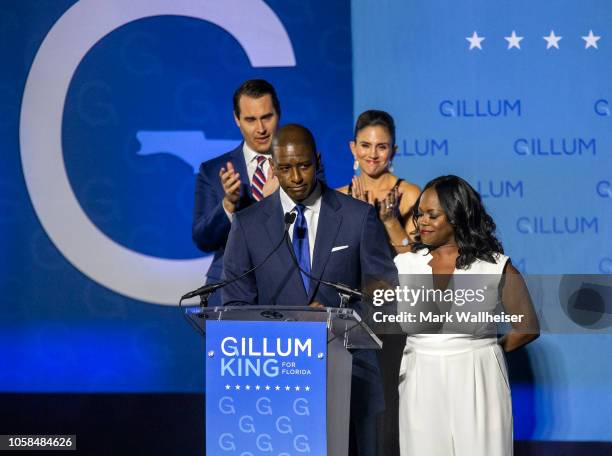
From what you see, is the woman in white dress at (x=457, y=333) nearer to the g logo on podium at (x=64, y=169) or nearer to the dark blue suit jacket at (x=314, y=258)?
the dark blue suit jacket at (x=314, y=258)

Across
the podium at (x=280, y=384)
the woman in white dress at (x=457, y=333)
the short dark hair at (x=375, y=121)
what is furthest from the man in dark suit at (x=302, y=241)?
the short dark hair at (x=375, y=121)

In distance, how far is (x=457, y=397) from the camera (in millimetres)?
4395

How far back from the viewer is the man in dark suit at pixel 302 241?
4535mm

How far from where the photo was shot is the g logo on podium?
5914 mm

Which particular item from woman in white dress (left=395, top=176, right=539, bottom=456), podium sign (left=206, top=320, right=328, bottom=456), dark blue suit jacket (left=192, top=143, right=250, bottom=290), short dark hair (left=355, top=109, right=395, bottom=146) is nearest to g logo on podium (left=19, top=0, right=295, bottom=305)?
dark blue suit jacket (left=192, top=143, right=250, bottom=290)

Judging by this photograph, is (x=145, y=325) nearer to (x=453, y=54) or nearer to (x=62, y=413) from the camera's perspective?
(x=62, y=413)

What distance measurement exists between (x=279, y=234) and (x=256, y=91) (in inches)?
56.2

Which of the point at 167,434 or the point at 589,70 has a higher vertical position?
the point at 589,70

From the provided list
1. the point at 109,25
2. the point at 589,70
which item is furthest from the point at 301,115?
the point at 589,70

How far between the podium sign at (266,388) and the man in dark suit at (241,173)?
1750mm

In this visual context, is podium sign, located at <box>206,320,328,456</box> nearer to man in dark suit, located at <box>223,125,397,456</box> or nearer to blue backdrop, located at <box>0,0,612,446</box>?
man in dark suit, located at <box>223,125,397,456</box>

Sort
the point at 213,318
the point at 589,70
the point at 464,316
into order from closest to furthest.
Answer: the point at 213,318 → the point at 464,316 → the point at 589,70

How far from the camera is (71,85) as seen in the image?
19.5ft

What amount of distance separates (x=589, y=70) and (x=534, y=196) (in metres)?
0.77
